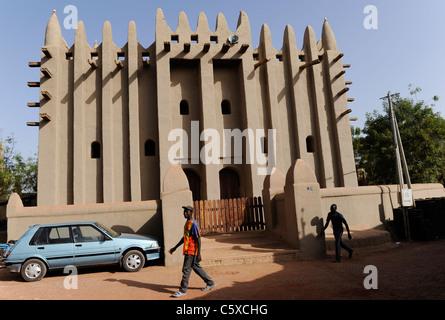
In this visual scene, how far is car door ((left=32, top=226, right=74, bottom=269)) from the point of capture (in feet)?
25.6

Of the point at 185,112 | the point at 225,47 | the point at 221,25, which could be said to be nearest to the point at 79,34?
the point at 185,112

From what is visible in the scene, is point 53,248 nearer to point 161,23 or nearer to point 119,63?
point 119,63

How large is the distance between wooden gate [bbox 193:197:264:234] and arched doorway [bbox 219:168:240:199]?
429 cm

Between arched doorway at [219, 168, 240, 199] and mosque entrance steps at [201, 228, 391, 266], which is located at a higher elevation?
arched doorway at [219, 168, 240, 199]

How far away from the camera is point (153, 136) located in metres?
16.3

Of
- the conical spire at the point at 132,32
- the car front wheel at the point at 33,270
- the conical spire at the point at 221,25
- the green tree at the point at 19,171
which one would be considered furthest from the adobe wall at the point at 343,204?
the green tree at the point at 19,171

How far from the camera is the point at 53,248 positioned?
7855 mm

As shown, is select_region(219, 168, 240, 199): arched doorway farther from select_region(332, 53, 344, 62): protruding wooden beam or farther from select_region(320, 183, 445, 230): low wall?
select_region(332, 53, 344, 62): protruding wooden beam

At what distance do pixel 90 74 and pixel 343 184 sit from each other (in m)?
16.0

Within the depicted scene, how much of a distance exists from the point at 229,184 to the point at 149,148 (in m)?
5.16

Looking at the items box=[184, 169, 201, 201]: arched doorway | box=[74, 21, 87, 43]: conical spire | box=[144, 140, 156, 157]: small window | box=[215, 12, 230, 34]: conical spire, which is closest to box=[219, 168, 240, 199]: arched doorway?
box=[184, 169, 201, 201]: arched doorway
